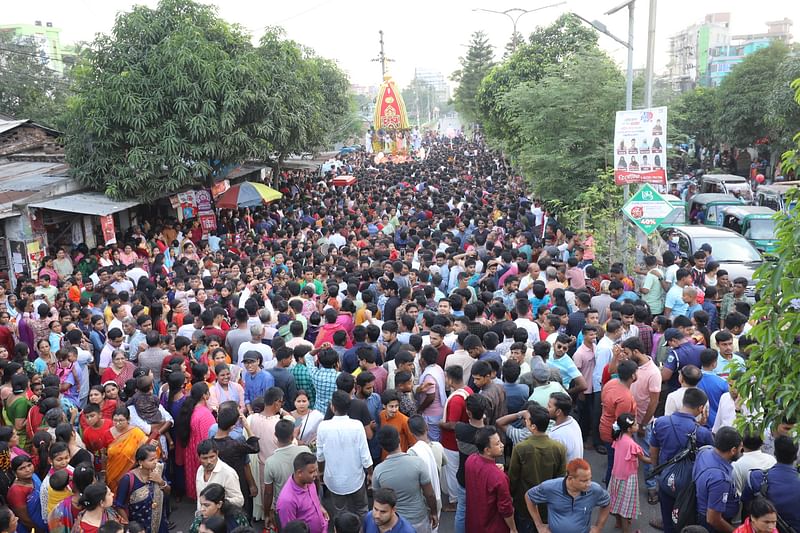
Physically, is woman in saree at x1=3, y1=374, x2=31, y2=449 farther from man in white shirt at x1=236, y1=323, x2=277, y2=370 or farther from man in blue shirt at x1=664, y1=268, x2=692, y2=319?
man in blue shirt at x1=664, y1=268, x2=692, y2=319

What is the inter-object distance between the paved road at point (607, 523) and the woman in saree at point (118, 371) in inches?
54.2

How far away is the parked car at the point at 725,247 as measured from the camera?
38.1ft

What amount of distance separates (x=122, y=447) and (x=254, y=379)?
4.62 feet

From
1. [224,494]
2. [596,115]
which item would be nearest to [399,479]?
[224,494]

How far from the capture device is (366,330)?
7035mm

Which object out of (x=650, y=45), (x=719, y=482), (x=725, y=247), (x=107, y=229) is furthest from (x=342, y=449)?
(x=107, y=229)

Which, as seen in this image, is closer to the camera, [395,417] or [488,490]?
[488,490]

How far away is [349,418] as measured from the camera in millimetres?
5281

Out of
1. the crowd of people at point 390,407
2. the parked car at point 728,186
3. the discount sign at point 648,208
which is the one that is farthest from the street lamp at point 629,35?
the parked car at point 728,186

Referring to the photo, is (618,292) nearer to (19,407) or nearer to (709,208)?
(19,407)

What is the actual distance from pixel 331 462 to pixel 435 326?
205 centimetres

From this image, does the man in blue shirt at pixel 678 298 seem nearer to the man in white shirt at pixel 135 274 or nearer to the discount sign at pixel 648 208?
the discount sign at pixel 648 208

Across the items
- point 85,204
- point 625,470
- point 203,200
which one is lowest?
point 625,470

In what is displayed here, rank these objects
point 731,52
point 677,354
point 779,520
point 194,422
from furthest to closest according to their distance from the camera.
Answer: point 731,52
point 677,354
point 194,422
point 779,520
